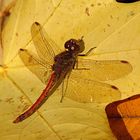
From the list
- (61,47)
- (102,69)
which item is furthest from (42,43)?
(102,69)

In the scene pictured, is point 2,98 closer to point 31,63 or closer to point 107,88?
point 31,63

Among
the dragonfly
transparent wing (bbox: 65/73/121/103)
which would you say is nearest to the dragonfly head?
the dragonfly

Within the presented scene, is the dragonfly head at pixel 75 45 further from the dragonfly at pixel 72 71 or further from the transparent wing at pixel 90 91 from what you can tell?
the transparent wing at pixel 90 91

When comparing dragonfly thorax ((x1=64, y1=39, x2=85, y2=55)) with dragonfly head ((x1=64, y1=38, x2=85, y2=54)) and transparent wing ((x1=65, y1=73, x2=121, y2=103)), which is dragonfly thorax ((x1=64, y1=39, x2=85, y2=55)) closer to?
dragonfly head ((x1=64, y1=38, x2=85, y2=54))

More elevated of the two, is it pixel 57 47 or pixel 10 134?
pixel 57 47

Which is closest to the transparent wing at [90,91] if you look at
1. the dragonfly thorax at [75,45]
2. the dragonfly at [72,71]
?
the dragonfly at [72,71]

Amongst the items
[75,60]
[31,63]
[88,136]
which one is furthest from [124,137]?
[31,63]
